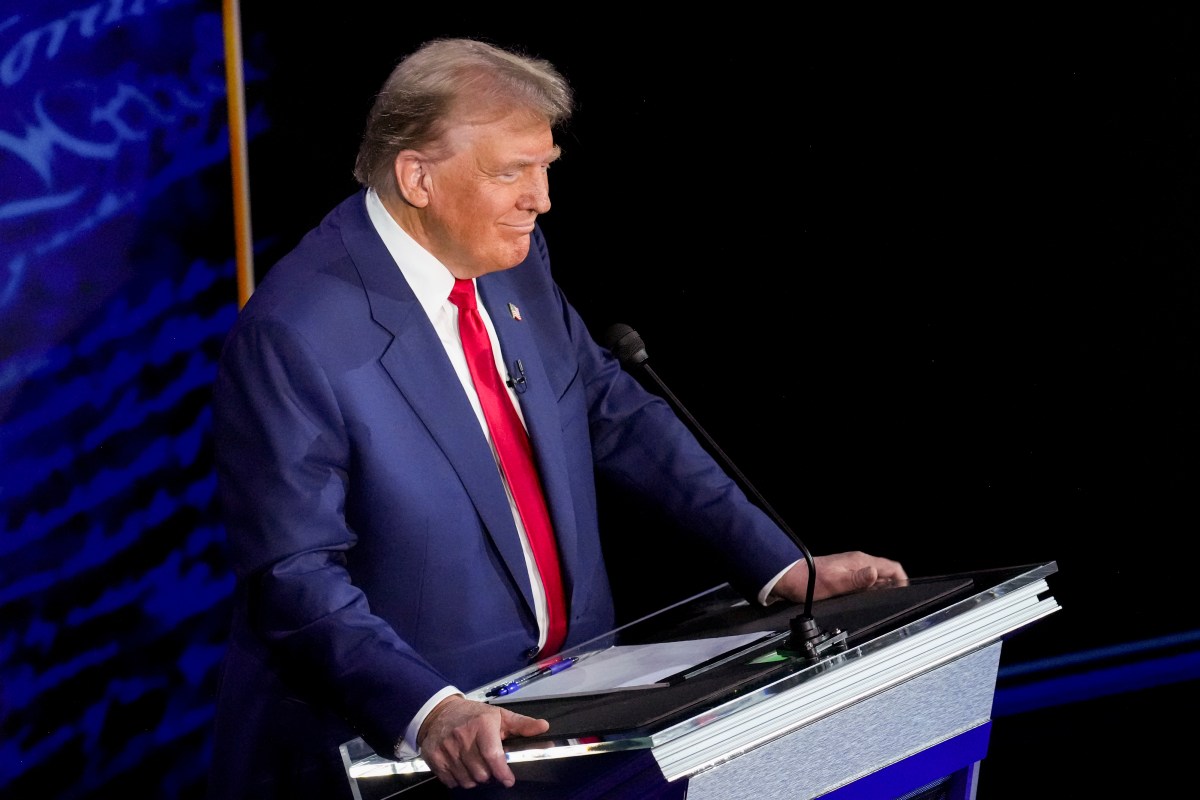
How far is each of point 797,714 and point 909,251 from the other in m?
1.96

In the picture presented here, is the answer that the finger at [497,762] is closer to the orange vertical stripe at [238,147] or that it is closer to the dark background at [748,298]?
the dark background at [748,298]

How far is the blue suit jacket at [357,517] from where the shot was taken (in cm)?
174

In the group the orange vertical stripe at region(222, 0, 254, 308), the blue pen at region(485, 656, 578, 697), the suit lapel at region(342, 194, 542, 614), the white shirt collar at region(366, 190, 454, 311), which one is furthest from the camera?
the orange vertical stripe at region(222, 0, 254, 308)

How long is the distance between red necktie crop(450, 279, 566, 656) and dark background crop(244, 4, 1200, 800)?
1.07 m

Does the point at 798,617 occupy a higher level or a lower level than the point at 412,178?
lower

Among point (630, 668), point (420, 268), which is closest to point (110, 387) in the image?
point (420, 268)

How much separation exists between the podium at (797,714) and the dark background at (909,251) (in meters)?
1.48

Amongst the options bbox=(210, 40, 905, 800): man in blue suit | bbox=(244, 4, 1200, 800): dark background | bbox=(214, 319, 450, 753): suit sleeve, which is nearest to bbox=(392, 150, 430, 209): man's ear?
bbox=(210, 40, 905, 800): man in blue suit

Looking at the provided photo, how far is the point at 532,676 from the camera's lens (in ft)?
5.41

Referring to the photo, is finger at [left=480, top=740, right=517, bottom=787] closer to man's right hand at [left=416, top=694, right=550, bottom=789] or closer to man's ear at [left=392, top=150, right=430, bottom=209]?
man's right hand at [left=416, top=694, right=550, bottom=789]

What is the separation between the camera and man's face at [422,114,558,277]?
6.47ft

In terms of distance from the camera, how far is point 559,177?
10.5 ft

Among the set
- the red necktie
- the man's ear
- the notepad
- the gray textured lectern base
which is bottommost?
the gray textured lectern base

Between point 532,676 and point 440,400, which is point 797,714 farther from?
point 440,400
